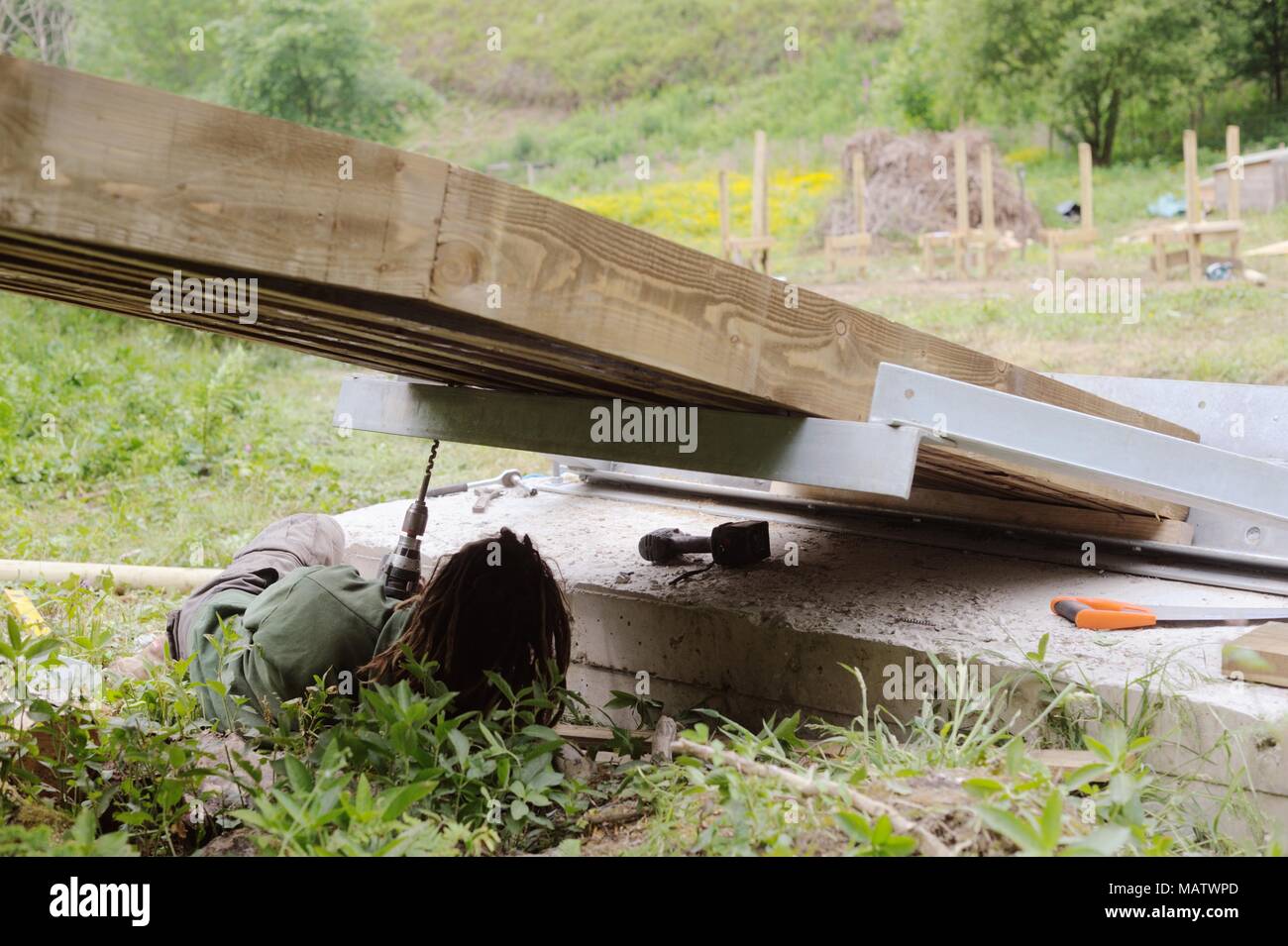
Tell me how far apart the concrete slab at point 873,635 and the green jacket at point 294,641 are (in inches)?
25.6

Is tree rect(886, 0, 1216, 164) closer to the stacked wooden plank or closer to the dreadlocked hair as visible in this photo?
the stacked wooden plank

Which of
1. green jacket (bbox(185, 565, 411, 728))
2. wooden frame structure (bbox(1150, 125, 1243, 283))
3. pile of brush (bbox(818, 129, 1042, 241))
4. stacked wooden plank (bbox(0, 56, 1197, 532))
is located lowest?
green jacket (bbox(185, 565, 411, 728))

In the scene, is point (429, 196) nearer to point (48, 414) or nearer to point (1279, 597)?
point (1279, 597)

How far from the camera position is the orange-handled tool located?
269cm

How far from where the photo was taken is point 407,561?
10.3ft

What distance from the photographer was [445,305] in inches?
70.6

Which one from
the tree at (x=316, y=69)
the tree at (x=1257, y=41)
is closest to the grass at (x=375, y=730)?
the tree at (x=316, y=69)

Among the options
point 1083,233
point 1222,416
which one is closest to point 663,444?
point 1222,416

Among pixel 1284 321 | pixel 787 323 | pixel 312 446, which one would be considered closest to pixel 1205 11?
pixel 1284 321

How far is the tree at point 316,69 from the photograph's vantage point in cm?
1570

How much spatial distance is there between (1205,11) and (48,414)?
18885 millimetres

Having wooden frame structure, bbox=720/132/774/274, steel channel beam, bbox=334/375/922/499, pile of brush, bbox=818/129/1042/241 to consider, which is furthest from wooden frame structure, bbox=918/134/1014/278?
steel channel beam, bbox=334/375/922/499

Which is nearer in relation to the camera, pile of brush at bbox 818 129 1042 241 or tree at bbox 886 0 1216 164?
pile of brush at bbox 818 129 1042 241

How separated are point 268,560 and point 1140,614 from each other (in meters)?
2.25
